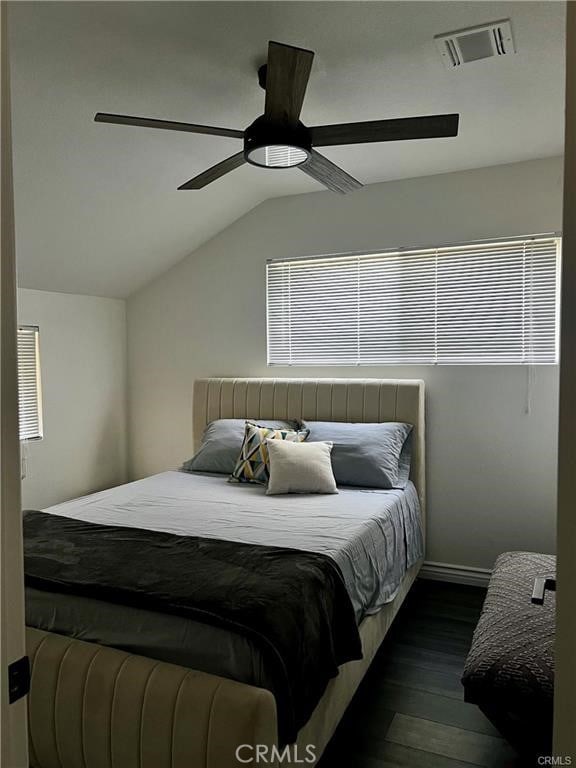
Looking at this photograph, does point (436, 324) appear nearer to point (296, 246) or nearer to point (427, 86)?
point (296, 246)

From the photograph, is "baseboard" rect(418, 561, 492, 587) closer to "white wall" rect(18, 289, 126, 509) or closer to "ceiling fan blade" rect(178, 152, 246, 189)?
"white wall" rect(18, 289, 126, 509)

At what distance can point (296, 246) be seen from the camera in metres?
4.10

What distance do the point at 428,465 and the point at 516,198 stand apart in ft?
5.90

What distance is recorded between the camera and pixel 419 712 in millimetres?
2340

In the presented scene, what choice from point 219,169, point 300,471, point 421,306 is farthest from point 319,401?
point 219,169

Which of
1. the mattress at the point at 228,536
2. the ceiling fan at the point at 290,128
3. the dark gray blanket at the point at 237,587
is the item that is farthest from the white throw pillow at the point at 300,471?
the ceiling fan at the point at 290,128

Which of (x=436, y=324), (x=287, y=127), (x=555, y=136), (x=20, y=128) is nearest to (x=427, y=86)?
(x=287, y=127)

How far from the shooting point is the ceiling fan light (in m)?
2.23

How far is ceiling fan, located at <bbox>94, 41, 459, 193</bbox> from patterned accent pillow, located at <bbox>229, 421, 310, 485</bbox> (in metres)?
1.67

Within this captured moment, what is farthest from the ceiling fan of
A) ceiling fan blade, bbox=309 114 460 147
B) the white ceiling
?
the white ceiling

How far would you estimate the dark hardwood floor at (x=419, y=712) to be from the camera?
2076mm

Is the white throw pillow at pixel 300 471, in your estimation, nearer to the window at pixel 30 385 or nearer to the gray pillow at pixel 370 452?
the gray pillow at pixel 370 452

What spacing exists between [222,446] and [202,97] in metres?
2.09

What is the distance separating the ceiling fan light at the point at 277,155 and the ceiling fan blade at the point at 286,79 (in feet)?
0.36
